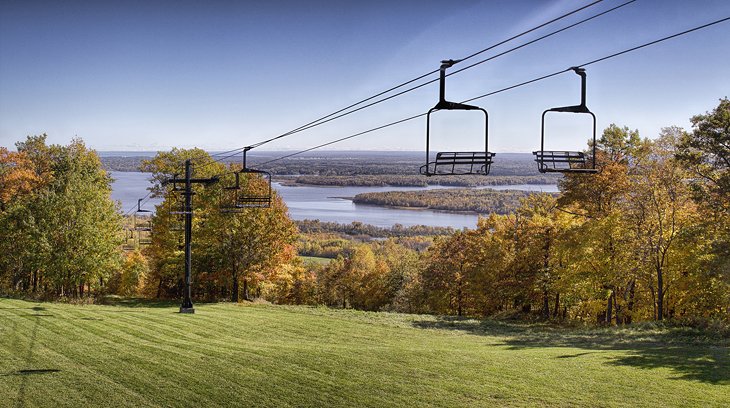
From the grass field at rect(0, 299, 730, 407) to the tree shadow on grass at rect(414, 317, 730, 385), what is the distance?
0.18ft

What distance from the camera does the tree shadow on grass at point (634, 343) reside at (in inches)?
557

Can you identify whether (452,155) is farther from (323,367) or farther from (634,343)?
(634,343)

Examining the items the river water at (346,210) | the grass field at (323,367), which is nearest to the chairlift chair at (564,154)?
the grass field at (323,367)

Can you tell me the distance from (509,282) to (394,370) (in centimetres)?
2011

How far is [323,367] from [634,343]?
37.3 feet

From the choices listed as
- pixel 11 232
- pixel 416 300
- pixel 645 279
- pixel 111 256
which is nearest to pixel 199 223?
pixel 111 256

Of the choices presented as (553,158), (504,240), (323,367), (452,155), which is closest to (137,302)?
(323,367)

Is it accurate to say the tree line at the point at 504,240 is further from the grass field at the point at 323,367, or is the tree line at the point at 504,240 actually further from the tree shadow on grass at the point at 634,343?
the grass field at the point at 323,367

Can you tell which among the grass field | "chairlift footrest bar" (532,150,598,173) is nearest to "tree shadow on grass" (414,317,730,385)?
the grass field

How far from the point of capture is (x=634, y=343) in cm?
1870

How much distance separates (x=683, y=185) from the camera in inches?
957

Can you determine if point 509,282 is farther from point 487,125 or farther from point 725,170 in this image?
point 487,125

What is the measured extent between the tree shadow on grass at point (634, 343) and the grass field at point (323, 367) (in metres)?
0.05

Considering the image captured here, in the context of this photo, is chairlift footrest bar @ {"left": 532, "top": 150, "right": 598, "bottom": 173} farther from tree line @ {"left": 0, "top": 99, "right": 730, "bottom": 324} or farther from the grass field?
tree line @ {"left": 0, "top": 99, "right": 730, "bottom": 324}
